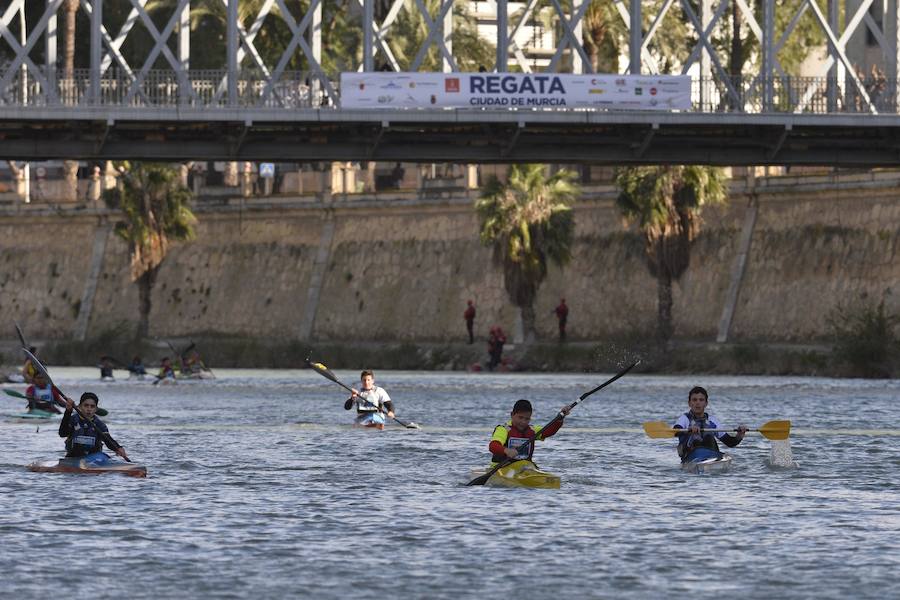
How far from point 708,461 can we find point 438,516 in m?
6.15

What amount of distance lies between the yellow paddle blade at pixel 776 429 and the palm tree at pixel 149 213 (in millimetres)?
51331

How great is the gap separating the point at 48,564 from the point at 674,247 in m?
46.4

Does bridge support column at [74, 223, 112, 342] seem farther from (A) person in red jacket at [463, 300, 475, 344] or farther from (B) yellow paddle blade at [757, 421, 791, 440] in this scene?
(B) yellow paddle blade at [757, 421, 791, 440]

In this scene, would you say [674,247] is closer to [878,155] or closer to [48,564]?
[878,155]

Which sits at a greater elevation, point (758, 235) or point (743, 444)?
point (758, 235)

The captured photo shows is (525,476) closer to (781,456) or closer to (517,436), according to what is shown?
(517,436)

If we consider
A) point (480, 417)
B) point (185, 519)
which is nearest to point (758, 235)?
point (480, 417)

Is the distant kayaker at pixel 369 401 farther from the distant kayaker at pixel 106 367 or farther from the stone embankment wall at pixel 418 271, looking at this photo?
the stone embankment wall at pixel 418 271

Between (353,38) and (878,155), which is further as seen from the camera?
(353,38)

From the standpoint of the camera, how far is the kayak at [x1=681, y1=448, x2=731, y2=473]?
32344mm

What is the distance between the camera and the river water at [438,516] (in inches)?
867

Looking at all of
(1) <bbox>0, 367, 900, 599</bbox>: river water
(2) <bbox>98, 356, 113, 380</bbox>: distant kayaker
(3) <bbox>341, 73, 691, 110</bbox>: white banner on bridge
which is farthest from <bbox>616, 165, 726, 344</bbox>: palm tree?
(1) <bbox>0, 367, 900, 599</bbox>: river water

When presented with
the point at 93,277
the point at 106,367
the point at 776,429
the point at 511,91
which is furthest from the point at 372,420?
the point at 93,277

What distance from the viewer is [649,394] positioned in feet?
185
